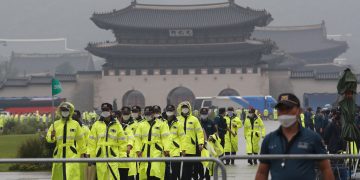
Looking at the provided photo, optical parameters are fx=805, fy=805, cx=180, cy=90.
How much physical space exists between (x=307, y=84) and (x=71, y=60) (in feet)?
279

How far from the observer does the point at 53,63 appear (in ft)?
474

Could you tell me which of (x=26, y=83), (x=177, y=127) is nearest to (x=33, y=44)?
(x=26, y=83)

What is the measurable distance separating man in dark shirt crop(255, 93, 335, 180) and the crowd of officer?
4638 millimetres

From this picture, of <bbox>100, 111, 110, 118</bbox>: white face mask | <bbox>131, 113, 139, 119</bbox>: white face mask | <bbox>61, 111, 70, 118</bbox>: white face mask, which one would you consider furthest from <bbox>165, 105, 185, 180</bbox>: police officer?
<bbox>61, 111, 70, 118</bbox>: white face mask

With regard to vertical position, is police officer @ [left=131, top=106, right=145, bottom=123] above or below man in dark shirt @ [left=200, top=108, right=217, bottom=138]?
above

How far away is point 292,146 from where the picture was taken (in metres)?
7.10

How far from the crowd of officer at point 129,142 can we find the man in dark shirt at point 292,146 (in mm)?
4638

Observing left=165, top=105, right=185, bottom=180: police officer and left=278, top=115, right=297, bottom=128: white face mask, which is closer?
left=278, top=115, right=297, bottom=128: white face mask

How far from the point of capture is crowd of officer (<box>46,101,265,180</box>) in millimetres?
12398

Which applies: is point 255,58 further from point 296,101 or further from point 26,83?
point 296,101

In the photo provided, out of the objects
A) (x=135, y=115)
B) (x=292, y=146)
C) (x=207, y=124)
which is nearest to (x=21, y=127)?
(x=207, y=124)

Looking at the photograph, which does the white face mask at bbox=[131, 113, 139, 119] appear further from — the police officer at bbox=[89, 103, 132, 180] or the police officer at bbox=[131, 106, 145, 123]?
the police officer at bbox=[89, 103, 132, 180]

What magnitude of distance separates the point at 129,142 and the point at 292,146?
639cm

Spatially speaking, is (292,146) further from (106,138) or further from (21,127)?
(21,127)
